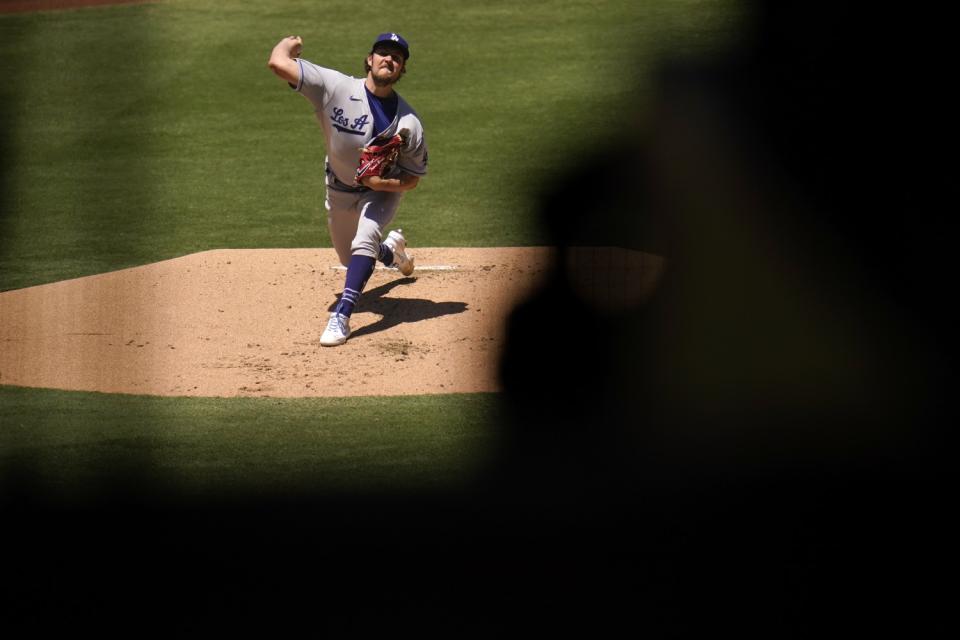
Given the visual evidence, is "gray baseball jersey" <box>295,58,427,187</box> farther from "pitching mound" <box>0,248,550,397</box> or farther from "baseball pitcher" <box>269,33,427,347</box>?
"pitching mound" <box>0,248,550,397</box>

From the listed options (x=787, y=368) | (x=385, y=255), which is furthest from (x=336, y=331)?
(x=787, y=368)

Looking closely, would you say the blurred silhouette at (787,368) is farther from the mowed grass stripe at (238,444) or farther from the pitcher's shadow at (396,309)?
the pitcher's shadow at (396,309)

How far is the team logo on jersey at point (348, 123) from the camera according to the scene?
21.3 feet

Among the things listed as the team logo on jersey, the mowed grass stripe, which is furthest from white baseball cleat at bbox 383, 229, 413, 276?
the mowed grass stripe

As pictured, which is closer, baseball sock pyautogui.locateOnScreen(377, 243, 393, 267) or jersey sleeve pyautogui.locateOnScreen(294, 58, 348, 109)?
jersey sleeve pyautogui.locateOnScreen(294, 58, 348, 109)

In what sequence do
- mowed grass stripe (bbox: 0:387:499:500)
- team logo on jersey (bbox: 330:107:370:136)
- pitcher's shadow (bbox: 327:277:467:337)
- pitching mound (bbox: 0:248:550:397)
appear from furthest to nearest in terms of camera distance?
pitcher's shadow (bbox: 327:277:467:337) → team logo on jersey (bbox: 330:107:370:136) → pitching mound (bbox: 0:248:550:397) → mowed grass stripe (bbox: 0:387:499:500)

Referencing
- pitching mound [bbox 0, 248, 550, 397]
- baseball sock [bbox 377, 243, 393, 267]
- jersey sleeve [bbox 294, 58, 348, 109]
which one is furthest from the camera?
baseball sock [bbox 377, 243, 393, 267]

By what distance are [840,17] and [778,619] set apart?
1404mm

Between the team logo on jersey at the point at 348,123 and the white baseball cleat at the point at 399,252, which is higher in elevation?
the team logo on jersey at the point at 348,123

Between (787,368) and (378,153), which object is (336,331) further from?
(787,368)

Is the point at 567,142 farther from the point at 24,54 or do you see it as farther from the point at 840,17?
the point at 840,17

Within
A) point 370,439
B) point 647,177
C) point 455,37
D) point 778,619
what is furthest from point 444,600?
point 455,37

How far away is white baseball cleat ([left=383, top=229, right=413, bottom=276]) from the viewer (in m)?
7.31

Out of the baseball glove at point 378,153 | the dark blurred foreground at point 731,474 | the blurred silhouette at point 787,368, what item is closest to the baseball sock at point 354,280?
the baseball glove at point 378,153
